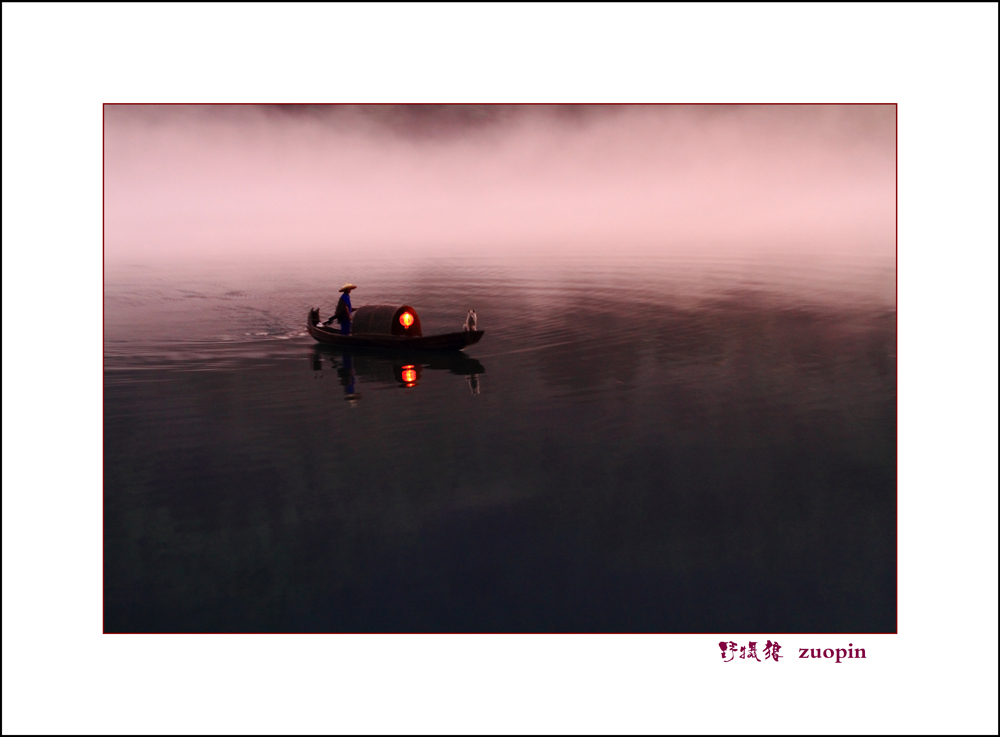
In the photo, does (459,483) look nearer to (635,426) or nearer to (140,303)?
(635,426)

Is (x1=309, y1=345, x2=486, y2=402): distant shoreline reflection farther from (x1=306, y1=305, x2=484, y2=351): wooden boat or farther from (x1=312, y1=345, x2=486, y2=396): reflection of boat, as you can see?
(x1=306, y1=305, x2=484, y2=351): wooden boat

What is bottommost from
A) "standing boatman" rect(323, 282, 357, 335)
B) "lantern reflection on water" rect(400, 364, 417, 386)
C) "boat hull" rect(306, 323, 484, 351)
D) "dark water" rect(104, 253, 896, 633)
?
"dark water" rect(104, 253, 896, 633)

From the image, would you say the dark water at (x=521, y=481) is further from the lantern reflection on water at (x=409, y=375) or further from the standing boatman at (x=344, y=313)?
the standing boatman at (x=344, y=313)

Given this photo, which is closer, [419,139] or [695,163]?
[695,163]

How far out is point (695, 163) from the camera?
9.08 m

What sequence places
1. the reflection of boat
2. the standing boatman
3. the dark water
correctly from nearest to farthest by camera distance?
1. the dark water
2. the reflection of boat
3. the standing boatman

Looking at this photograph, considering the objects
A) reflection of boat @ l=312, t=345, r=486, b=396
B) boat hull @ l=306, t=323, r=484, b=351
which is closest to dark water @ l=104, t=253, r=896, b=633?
reflection of boat @ l=312, t=345, r=486, b=396

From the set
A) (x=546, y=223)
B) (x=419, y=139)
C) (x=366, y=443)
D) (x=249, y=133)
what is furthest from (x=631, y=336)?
(x=249, y=133)

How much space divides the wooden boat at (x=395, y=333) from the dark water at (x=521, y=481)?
284 mm

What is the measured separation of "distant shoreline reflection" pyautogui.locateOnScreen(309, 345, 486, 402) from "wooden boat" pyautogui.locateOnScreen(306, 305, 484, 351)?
0.51 feet

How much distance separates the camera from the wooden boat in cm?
1272

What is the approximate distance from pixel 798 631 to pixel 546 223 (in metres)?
7.39

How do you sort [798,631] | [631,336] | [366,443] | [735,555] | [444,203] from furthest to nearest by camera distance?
[631,336], [444,203], [366,443], [735,555], [798,631]

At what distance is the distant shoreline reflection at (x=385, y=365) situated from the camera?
1148cm
